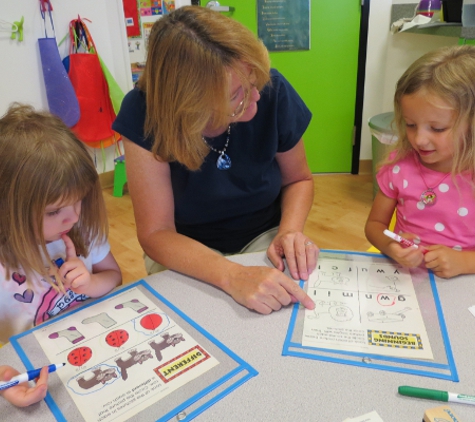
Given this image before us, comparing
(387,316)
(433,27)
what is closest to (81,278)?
(387,316)

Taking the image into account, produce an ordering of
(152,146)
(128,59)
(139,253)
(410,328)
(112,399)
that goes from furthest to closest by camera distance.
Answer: (128,59) → (139,253) → (152,146) → (410,328) → (112,399)

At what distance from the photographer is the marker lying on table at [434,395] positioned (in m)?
0.56

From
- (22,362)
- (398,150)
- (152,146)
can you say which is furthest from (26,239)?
(398,150)

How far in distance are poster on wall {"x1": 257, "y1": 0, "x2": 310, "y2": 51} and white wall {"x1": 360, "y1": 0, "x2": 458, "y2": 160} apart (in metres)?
0.41

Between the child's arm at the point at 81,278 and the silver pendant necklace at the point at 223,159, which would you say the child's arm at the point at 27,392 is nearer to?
the child's arm at the point at 81,278

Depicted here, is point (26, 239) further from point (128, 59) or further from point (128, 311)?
point (128, 59)

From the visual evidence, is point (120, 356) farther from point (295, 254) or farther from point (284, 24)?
point (284, 24)

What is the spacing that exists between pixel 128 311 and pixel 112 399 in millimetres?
197

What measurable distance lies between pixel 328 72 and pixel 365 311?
246 centimetres

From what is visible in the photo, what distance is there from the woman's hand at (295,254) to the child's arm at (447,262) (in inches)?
8.6

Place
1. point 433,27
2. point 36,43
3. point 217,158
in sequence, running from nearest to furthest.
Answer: point 217,158 < point 433,27 < point 36,43

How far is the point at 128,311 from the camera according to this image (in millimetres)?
774

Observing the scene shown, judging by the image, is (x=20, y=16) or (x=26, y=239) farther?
(x=20, y=16)

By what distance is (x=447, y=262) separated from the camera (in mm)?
833
